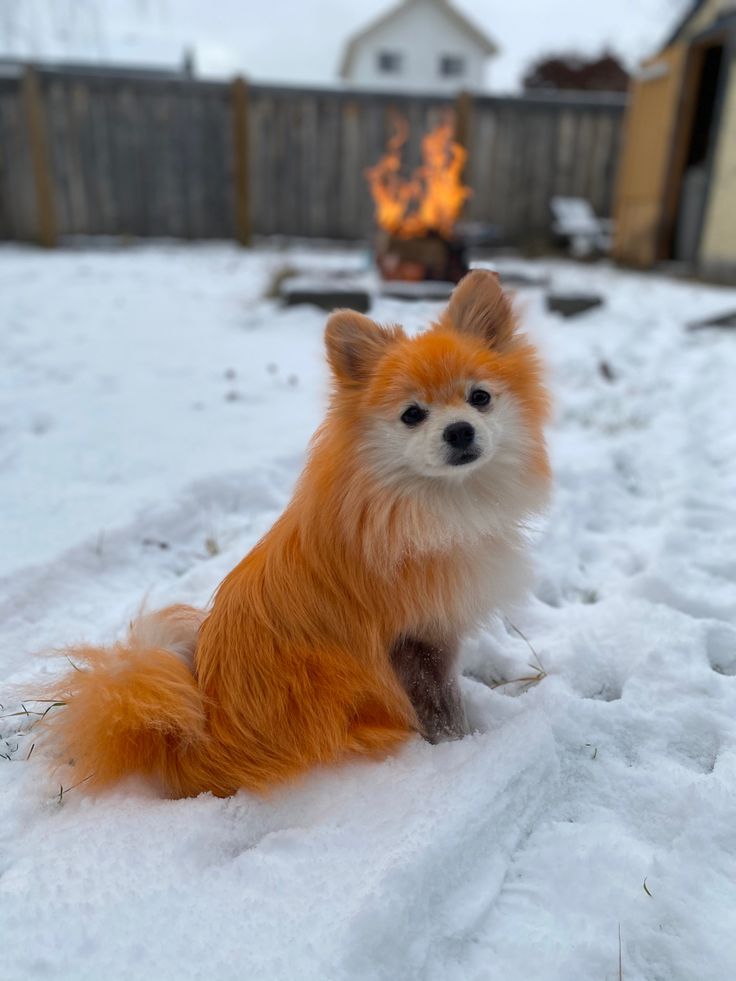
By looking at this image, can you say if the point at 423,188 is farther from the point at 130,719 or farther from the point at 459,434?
the point at 130,719

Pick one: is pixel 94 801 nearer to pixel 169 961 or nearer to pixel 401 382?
pixel 169 961

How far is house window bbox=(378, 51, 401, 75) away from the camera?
29.4 metres

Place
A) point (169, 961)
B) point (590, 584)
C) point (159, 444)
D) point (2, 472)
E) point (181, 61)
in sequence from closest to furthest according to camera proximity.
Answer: point (169, 961), point (590, 584), point (2, 472), point (159, 444), point (181, 61)

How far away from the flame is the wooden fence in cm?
18

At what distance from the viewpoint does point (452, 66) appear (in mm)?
29578

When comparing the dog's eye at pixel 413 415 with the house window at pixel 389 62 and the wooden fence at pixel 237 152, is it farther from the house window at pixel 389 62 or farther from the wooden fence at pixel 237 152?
the house window at pixel 389 62

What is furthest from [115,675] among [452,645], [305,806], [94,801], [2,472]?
[2,472]

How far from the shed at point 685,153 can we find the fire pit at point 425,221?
2445 mm

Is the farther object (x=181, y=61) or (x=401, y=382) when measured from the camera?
(x=181, y=61)

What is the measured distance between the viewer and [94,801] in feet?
5.00

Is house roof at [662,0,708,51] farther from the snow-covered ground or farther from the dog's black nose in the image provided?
the dog's black nose

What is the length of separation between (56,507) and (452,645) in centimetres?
197

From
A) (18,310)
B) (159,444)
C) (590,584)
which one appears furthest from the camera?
(18,310)

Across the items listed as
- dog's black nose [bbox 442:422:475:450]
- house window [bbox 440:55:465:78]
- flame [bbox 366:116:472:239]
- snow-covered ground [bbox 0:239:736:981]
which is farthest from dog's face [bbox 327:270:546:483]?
house window [bbox 440:55:465:78]
